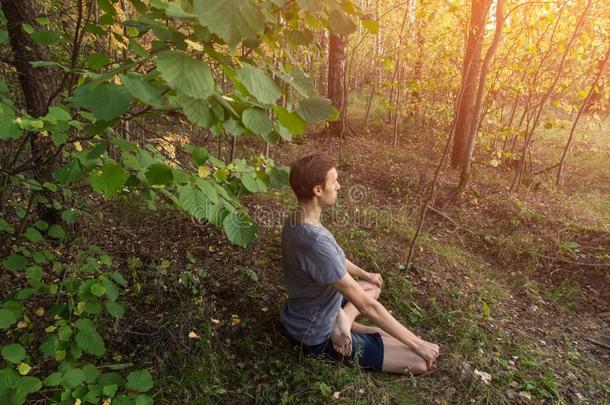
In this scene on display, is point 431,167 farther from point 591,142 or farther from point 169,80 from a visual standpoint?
point 169,80

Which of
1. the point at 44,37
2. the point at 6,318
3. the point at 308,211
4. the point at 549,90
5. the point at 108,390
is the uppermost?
the point at 549,90

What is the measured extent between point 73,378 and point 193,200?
41.0 inches

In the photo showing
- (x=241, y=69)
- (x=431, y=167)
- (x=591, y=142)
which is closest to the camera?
(x=241, y=69)

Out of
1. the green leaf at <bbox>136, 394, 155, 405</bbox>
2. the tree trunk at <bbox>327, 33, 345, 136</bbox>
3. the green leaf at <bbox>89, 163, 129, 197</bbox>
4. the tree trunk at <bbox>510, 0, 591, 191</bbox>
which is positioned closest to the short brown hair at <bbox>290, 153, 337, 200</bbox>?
the green leaf at <bbox>89, 163, 129, 197</bbox>

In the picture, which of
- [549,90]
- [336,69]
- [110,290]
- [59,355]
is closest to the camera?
[59,355]

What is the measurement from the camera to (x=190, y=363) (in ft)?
8.32

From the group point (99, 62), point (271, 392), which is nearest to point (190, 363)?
point (271, 392)

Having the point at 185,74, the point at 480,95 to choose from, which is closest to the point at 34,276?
the point at 185,74

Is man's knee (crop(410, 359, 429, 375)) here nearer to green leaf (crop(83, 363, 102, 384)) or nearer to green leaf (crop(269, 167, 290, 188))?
green leaf (crop(269, 167, 290, 188))

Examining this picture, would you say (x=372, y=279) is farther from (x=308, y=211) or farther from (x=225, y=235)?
(x=225, y=235)

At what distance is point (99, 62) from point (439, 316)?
9.74ft

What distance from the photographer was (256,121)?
3.71 feet

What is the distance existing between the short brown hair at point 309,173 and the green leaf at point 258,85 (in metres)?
1.29

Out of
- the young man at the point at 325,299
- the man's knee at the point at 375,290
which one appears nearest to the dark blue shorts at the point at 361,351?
the young man at the point at 325,299
